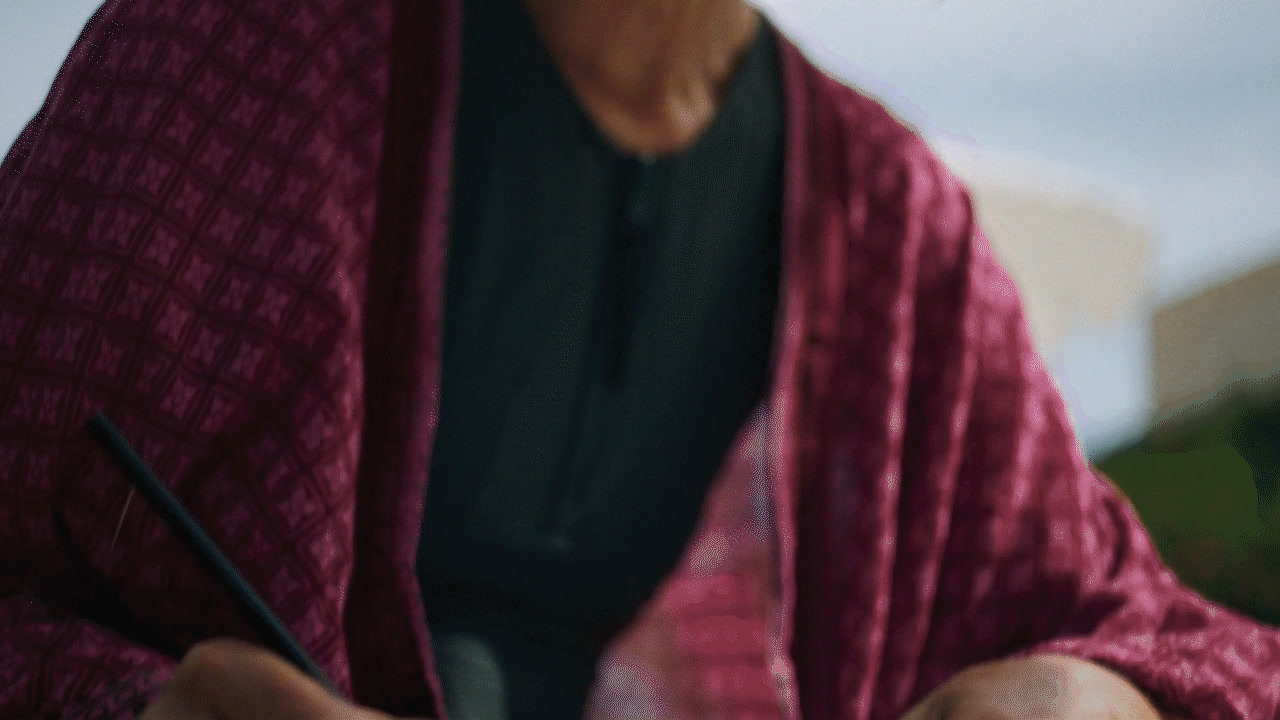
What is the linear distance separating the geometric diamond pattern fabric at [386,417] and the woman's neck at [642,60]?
7 cm

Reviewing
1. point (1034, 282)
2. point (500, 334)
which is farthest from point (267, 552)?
point (1034, 282)

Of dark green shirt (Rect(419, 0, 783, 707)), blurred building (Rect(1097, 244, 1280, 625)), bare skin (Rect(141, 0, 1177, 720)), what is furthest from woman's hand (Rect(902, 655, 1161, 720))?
blurred building (Rect(1097, 244, 1280, 625))

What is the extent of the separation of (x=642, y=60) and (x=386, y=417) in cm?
26

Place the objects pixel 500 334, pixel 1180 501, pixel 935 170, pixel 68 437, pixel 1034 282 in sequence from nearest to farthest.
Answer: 1. pixel 68 437
2. pixel 500 334
3. pixel 935 170
4. pixel 1180 501
5. pixel 1034 282

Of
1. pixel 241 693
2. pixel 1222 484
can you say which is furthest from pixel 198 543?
pixel 1222 484

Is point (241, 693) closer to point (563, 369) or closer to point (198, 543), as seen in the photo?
point (198, 543)

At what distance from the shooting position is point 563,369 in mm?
619

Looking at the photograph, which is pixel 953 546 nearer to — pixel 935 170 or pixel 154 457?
pixel 935 170

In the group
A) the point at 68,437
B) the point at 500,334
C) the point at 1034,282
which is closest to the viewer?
the point at 68,437

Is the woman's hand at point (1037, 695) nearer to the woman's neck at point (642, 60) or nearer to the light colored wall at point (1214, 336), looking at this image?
the woman's neck at point (642, 60)

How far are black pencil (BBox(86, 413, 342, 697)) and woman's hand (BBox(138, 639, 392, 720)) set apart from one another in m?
0.02

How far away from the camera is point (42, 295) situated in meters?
0.47

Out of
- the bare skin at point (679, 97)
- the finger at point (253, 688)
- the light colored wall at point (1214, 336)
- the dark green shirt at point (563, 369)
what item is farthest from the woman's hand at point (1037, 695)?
the light colored wall at point (1214, 336)

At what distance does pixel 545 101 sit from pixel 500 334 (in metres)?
0.14
